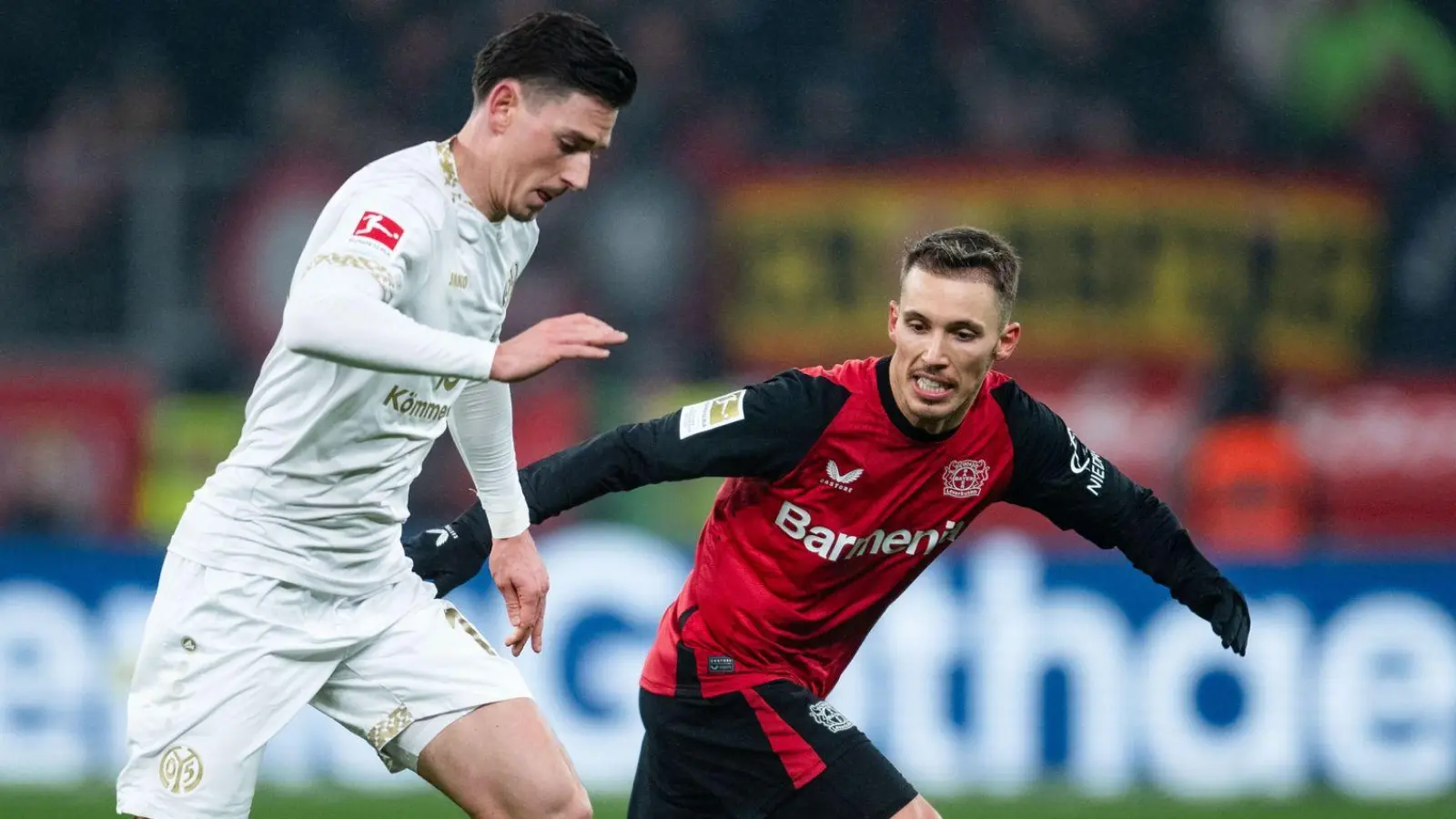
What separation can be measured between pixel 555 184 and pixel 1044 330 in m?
6.69

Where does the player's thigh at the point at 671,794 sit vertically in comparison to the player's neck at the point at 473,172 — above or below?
below

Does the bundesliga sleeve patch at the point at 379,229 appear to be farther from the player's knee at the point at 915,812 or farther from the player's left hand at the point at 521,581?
the player's knee at the point at 915,812

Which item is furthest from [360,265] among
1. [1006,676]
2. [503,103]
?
[1006,676]

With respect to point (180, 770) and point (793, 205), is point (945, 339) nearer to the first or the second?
point (180, 770)

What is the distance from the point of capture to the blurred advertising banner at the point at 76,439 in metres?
8.87

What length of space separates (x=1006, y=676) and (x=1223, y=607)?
11.3 ft

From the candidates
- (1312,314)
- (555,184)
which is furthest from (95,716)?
(1312,314)

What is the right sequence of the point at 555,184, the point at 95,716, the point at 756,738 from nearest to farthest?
the point at 555,184 < the point at 756,738 < the point at 95,716

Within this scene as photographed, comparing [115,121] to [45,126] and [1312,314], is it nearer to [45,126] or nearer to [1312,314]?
[45,126]

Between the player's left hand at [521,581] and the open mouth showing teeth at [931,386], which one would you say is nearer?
the open mouth showing teeth at [931,386]

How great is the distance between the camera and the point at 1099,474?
4.30m

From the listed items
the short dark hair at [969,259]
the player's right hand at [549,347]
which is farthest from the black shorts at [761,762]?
the player's right hand at [549,347]

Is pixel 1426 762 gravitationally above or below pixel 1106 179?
below

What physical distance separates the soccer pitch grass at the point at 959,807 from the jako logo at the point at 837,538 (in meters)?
3.21
